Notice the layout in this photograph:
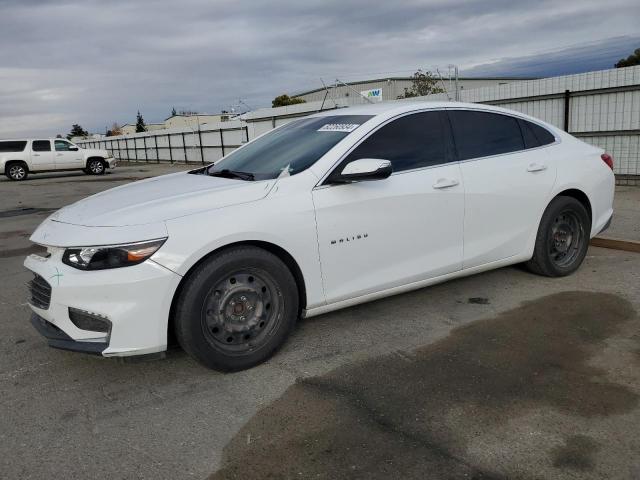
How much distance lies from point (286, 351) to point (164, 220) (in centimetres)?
129

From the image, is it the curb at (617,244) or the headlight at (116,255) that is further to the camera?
the curb at (617,244)

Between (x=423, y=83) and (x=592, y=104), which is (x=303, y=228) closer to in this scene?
(x=592, y=104)

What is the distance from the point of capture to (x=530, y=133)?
4984mm

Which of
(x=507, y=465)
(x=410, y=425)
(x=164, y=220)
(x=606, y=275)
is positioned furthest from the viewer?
(x=606, y=275)

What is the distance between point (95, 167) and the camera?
2709 cm

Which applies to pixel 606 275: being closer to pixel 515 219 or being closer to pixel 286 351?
pixel 515 219

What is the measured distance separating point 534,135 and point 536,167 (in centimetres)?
37

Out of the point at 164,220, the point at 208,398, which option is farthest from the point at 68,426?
the point at 164,220

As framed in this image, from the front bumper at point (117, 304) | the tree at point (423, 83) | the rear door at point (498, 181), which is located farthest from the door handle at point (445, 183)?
the tree at point (423, 83)

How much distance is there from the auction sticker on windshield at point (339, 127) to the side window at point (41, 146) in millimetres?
25358

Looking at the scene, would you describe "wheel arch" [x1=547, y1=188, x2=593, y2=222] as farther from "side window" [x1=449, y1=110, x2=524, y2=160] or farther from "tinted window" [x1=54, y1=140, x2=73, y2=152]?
"tinted window" [x1=54, y1=140, x2=73, y2=152]

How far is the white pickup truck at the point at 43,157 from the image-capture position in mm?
25391

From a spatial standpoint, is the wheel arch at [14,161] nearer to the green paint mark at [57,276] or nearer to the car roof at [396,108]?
the car roof at [396,108]

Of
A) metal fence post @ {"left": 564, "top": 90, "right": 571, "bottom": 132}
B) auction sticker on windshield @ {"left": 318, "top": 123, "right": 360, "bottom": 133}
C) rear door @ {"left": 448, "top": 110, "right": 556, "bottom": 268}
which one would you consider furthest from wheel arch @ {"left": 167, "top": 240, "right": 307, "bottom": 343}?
metal fence post @ {"left": 564, "top": 90, "right": 571, "bottom": 132}
